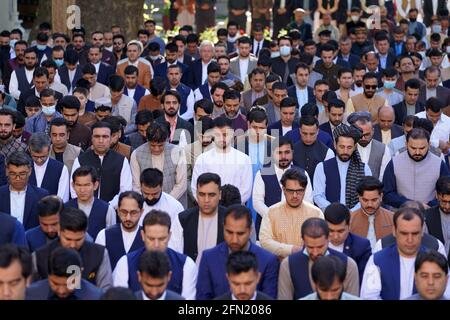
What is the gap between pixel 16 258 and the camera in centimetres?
779

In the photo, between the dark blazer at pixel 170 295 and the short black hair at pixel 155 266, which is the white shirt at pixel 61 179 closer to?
the dark blazer at pixel 170 295

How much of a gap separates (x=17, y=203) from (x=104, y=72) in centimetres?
730

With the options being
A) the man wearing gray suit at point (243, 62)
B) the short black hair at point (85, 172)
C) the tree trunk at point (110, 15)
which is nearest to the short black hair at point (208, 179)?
the short black hair at point (85, 172)

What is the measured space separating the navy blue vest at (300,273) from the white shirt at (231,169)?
9.16 feet

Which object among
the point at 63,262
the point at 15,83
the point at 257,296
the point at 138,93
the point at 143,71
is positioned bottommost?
the point at 257,296

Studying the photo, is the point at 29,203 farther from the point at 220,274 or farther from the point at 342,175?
the point at 342,175

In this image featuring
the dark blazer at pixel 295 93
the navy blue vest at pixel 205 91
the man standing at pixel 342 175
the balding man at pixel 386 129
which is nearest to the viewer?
the man standing at pixel 342 175

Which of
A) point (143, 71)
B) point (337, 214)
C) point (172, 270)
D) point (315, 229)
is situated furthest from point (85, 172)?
point (143, 71)

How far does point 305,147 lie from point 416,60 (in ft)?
20.5

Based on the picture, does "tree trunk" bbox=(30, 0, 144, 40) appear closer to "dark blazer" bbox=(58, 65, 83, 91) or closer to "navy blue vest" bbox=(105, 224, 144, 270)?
"dark blazer" bbox=(58, 65, 83, 91)

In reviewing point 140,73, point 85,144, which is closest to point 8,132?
point 85,144

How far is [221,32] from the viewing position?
21.4 meters

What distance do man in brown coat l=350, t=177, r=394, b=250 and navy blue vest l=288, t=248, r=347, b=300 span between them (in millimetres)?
1476

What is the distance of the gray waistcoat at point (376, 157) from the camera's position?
12211mm
